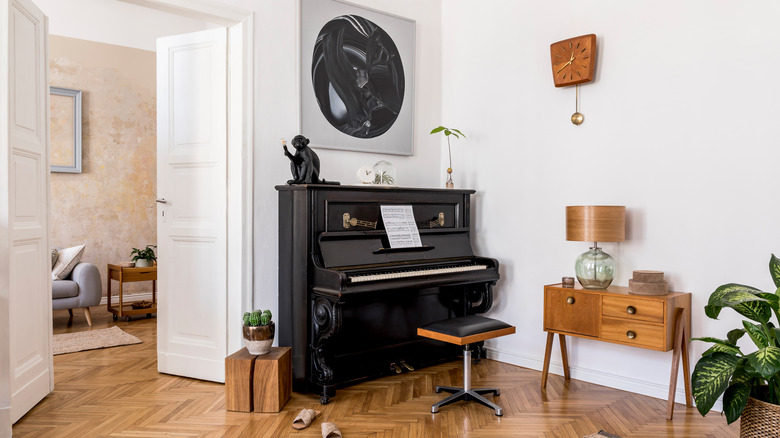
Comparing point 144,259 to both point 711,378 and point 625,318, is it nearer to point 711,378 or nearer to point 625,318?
point 625,318

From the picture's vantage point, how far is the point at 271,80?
12.7 ft

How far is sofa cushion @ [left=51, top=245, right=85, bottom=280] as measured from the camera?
552 cm

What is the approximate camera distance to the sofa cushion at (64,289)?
17.6 ft

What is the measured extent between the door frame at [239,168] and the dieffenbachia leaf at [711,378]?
2.64 meters

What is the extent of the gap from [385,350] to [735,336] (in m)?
2.08

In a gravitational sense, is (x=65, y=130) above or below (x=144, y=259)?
above

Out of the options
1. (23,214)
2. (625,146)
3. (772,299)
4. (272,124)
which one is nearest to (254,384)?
(23,214)

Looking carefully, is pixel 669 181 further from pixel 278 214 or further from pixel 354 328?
pixel 278 214

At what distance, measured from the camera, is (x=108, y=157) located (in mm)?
6480

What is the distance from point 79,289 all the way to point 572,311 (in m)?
4.57

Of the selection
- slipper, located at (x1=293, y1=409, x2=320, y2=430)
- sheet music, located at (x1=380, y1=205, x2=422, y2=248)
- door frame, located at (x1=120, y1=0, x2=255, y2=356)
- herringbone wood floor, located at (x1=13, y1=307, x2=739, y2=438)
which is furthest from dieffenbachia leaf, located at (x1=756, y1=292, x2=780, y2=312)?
door frame, located at (x1=120, y1=0, x2=255, y2=356)

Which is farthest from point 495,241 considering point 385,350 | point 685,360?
point 685,360

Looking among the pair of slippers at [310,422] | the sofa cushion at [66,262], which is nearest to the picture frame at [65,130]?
the sofa cushion at [66,262]

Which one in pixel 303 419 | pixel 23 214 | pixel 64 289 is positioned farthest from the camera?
pixel 64 289
